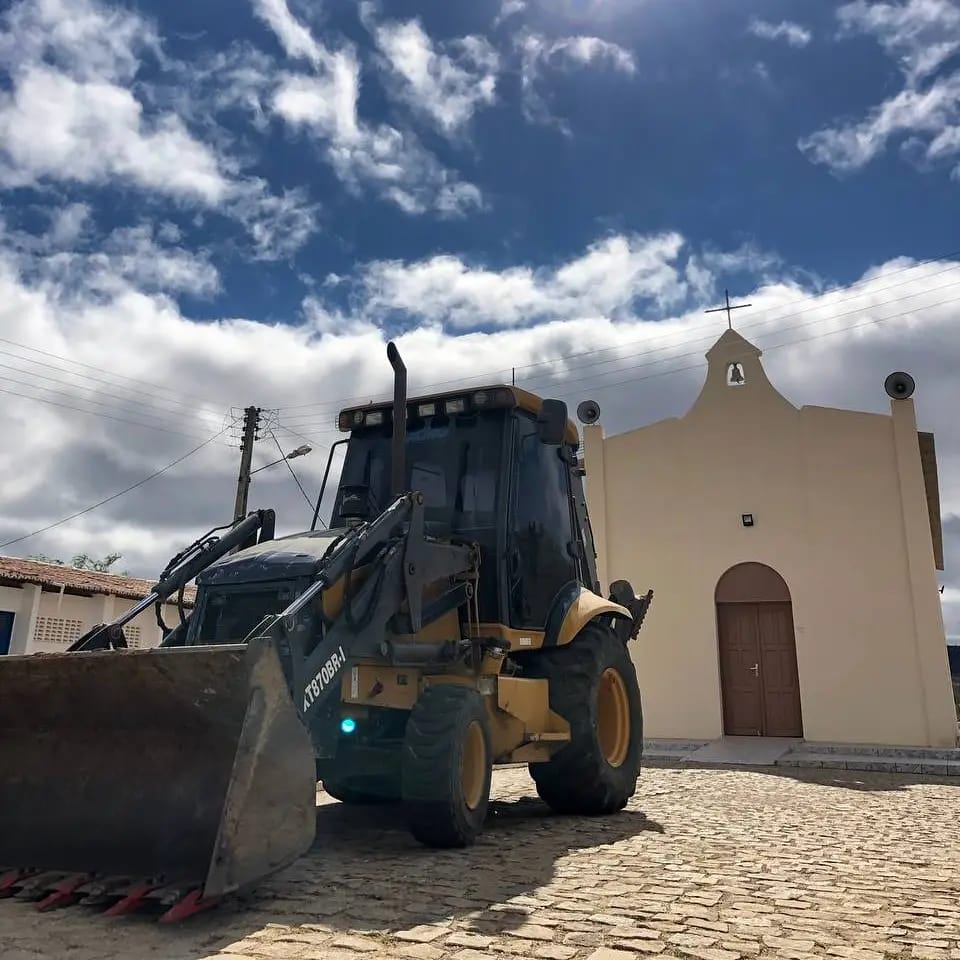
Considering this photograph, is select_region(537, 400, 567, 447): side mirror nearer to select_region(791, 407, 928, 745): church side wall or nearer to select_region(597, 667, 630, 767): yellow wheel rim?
select_region(597, 667, 630, 767): yellow wheel rim

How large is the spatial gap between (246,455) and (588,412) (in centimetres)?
942

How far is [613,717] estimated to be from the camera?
720 cm

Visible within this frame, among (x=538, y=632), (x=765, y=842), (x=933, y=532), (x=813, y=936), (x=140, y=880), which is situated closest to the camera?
(x=813, y=936)

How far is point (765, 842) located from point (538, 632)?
202 centimetres

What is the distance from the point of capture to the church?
503 inches

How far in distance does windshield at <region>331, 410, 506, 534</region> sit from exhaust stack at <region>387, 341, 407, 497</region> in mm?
814

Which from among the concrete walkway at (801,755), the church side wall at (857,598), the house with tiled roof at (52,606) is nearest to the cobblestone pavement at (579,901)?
the concrete walkway at (801,755)

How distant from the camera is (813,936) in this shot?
3361mm

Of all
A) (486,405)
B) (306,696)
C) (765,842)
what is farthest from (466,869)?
(486,405)

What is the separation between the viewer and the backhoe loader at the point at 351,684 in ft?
12.4

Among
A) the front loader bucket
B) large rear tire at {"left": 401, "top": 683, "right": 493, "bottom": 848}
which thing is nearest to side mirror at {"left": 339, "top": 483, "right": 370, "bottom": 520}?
large rear tire at {"left": 401, "top": 683, "right": 493, "bottom": 848}

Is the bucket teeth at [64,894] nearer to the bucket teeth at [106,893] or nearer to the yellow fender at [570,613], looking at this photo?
the bucket teeth at [106,893]

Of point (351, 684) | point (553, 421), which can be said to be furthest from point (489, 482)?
point (351, 684)

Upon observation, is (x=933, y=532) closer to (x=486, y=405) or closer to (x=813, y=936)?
(x=486, y=405)
